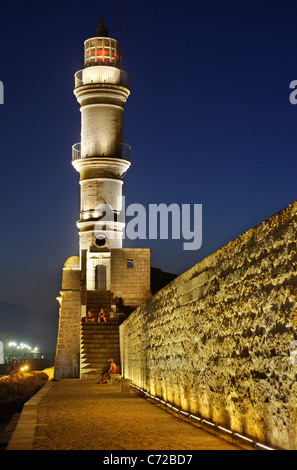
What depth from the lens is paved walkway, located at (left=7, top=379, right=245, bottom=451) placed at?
7.13 meters

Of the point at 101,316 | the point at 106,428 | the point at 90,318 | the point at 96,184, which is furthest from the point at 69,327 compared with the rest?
the point at 106,428

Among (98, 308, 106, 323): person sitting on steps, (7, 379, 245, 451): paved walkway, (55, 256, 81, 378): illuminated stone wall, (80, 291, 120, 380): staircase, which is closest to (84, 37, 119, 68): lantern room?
(55, 256, 81, 378): illuminated stone wall

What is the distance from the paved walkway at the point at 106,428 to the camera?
7.13 m

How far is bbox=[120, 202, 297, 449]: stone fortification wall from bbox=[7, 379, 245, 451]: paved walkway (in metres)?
0.42

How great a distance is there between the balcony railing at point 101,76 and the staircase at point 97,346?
15.5 m

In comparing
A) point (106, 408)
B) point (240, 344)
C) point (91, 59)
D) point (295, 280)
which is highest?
point (91, 59)

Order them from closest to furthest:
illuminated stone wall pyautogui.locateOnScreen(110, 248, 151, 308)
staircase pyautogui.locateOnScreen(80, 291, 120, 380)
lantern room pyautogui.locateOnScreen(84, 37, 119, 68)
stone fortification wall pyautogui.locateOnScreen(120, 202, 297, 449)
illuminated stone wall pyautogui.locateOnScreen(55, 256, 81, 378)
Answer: stone fortification wall pyautogui.locateOnScreen(120, 202, 297, 449) → staircase pyautogui.locateOnScreen(80, 291, 120, 380) → illuminated stone wall pyautogui.locateOnScreen(110, 248, 151, 308) → illuminated stone wall pyautogui.locateOnScreen(55, 256, 81, 378) → lantern room pyautogui.locateOnScreen(84, 37, 119, 68)

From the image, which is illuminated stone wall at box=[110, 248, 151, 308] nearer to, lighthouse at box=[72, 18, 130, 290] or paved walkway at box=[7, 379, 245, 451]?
lighthouse at box=[72, 18, 130, 290]

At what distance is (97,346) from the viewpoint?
24312 mm

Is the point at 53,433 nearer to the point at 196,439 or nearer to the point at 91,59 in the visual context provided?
the point at 196,439

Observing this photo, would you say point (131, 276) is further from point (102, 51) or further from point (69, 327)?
point (102, 51)
